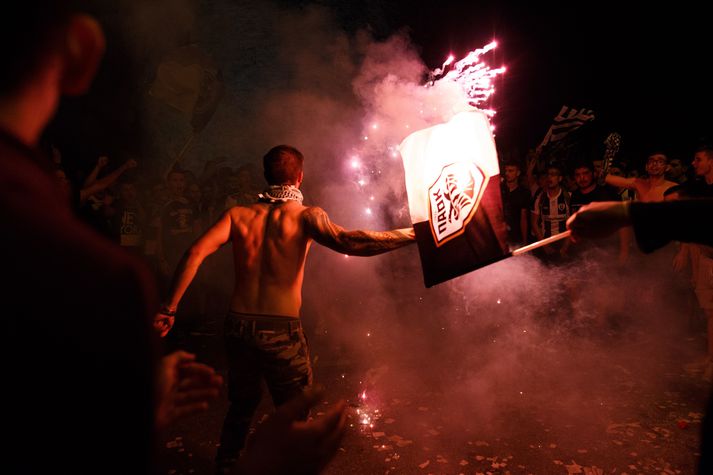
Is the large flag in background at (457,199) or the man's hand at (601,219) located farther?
the large flag in background at (457,199)

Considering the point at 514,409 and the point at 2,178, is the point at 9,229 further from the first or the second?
the point at 514,409

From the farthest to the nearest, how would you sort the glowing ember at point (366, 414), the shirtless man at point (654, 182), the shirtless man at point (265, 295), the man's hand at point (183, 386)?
the shirtless man at point (654, 182), the glowing ember at point (366, 414), the shirtless man at point (265, 295), the man's hand at point (183, 386)

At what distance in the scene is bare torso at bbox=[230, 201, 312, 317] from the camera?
3.08 metres

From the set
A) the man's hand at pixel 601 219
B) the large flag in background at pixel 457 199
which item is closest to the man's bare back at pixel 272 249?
the large flag in background at pixel 457 199

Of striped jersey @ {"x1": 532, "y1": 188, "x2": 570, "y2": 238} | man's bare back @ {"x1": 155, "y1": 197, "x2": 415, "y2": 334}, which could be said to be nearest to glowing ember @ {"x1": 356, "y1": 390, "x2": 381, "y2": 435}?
man's bare back @ {"x1": 155, "y1": 197, "x2": 415, "y2": 334}

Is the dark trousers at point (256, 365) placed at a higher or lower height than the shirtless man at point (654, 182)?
lower

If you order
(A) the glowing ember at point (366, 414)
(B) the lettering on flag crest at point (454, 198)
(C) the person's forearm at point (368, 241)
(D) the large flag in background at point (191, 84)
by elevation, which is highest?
(D) the large flag in background at point (191, 84)

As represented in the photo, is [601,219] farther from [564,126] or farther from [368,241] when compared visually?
[564,126]

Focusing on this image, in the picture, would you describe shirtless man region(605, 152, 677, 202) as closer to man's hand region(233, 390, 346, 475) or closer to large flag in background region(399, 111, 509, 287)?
large flag in background region(399, 111, 509, 287)

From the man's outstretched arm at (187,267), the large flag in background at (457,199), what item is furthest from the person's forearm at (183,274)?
the large flag in background at (457,199)

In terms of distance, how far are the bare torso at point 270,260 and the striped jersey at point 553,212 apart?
17.5 feet

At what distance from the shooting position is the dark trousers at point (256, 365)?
300cm

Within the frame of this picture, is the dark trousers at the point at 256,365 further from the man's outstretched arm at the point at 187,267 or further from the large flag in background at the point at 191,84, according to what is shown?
the large flag in background at the point at 191,84

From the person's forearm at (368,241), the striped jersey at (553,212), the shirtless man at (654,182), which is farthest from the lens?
the striped jersey at (553,212)
